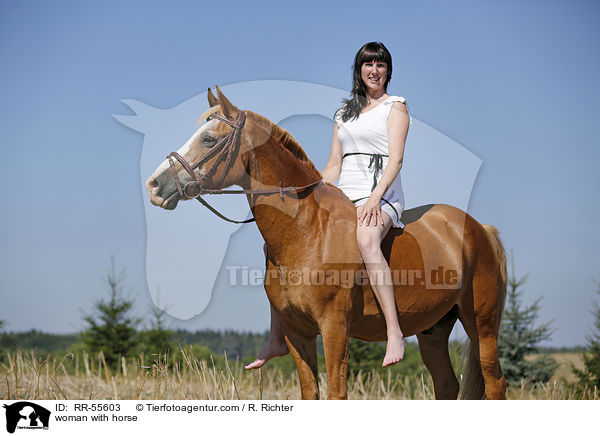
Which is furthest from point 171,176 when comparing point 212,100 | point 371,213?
point 371,213

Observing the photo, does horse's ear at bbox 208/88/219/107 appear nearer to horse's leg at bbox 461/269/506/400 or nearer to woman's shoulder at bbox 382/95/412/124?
woman's shoulder at bbox 382/95/412/124

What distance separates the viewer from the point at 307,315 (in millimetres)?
3613

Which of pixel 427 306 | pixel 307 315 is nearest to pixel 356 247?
pixel 307 315

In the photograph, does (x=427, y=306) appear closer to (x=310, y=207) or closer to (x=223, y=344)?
(x=310, y=207)

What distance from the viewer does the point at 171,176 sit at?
11.3 feet

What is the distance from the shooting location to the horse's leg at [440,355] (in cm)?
473

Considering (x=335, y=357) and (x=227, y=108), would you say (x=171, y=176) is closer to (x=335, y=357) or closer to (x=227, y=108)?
(x=227, y=108)

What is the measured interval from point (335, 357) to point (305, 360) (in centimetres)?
40

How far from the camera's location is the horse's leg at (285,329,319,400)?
12.6ft

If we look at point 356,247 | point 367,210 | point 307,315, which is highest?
point 367,210

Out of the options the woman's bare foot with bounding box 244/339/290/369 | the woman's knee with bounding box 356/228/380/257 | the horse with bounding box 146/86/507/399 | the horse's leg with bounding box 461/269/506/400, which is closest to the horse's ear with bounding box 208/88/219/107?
the horse with bounding box 146/86/507/399
